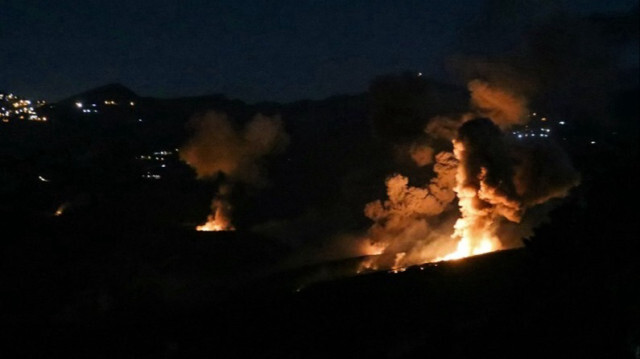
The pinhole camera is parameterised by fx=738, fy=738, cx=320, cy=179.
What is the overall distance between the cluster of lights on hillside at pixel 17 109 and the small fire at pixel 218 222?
65.4 meters

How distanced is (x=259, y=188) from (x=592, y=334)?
→ 82.5 m

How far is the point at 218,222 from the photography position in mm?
86750

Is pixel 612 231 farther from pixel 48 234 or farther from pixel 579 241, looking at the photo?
pixel 48 234

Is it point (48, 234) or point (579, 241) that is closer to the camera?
point (579, 241)

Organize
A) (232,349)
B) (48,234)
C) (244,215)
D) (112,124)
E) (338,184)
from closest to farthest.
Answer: (232,349), (48,234), (244,215), (338,184), (112,124)

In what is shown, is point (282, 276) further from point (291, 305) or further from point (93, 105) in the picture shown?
point (93, 105)

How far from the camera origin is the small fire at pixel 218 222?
86125mm

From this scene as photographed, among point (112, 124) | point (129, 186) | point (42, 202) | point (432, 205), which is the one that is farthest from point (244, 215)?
point (112, 124)

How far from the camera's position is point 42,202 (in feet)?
248

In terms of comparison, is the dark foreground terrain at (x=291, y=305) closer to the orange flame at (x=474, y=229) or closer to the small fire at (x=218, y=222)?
the orange flame at (x=474, y=229)

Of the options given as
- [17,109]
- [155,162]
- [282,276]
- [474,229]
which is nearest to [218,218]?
[155,162]

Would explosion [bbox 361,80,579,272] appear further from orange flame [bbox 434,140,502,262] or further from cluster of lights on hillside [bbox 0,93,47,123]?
cluster of lights on hillside [bbox 0,93,47,123]

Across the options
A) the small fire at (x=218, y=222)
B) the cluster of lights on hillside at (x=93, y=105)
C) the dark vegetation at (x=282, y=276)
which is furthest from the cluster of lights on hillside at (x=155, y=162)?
the cluster of lights on hillside at (x=93, y=105)

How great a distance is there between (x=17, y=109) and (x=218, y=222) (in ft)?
286
